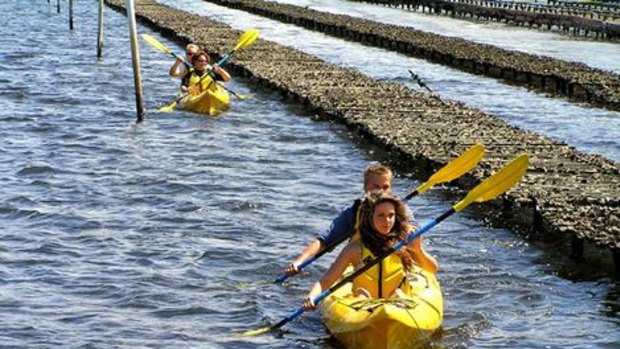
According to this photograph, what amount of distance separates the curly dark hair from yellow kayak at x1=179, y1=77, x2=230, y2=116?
60.8 feet

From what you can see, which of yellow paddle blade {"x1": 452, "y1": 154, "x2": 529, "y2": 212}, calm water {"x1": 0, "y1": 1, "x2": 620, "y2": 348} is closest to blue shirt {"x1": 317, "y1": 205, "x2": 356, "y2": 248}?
calm water {"x1": 0, "y1": 1, "x2": 620, "y2": 348}

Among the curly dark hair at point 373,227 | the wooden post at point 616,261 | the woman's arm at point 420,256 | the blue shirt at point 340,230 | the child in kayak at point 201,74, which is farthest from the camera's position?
the child in kayak at point 201,74

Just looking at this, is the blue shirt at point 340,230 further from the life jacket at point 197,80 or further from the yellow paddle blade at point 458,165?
the life jacket at point 197,80

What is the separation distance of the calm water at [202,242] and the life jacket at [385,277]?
89 centimetres

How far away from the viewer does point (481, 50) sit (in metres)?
51.2

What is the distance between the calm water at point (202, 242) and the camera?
49.9 ft

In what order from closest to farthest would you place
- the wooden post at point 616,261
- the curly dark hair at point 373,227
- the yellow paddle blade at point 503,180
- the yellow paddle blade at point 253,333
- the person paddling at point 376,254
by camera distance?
1. the curly dark hair at point 373,227
2. the person paddling at point 376,254
3. the yellow paddle blade at point 253,333
4. the yellow paddle blade at point 503,180
5. the wooden post at point 616,261

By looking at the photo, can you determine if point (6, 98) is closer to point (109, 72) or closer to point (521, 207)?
point (109, 72)

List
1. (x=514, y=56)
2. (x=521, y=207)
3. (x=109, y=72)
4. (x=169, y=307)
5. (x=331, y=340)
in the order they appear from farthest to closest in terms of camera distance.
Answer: (x=514, y=56), (x=109, y=72), (x=521, y=207), (x=169, y=307), (x=331, y=340)

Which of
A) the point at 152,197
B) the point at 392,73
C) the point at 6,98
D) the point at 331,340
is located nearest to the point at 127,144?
the point at 152,197

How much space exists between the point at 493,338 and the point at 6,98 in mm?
25066

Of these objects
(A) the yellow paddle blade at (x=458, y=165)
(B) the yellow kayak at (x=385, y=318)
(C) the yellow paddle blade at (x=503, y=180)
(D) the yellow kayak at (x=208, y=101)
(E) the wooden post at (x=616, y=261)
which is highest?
(C) the yellow paddle blade at (x=503, y=180)

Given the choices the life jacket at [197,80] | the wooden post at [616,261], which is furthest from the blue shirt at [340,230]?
the life jacket at [197,80]

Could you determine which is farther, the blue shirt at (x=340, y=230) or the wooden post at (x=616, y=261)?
the wooden post at (x=616, y=261)
